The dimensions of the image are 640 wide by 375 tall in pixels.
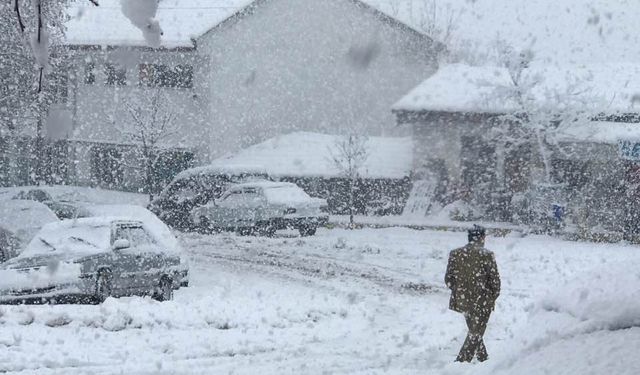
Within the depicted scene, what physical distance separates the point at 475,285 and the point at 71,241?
6639 mm

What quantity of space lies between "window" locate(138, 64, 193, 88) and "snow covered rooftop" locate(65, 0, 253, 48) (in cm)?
116

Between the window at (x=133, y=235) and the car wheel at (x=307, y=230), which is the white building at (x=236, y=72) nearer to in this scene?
the car wheel at (x=307, y=230)

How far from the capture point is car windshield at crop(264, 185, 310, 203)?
948 inches

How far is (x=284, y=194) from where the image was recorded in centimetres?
2441

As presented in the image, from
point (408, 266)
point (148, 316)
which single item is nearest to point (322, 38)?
point (408, 266)

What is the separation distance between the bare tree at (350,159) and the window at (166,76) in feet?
20.1

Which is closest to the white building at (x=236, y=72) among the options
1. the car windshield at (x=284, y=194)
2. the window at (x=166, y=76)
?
the window at (x=166, y=76)

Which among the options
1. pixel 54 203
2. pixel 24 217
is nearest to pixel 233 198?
pixel 54 203

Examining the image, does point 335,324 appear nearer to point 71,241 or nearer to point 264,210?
point 71,241

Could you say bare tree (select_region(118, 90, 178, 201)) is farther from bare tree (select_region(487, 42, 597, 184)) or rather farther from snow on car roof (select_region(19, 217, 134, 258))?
snow on car roof (select_region(19, 217, 134, 258))

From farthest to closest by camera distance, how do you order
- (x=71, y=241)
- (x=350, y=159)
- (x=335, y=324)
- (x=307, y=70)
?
1. (x=307, y=70)
2. (x=350, y=159)
3. (x=71, y=241)
4. (x=335, y=324)

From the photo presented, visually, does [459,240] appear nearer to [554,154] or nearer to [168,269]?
[554,154]

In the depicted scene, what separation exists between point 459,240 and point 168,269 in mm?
12005

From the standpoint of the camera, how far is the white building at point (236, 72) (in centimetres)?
3372
